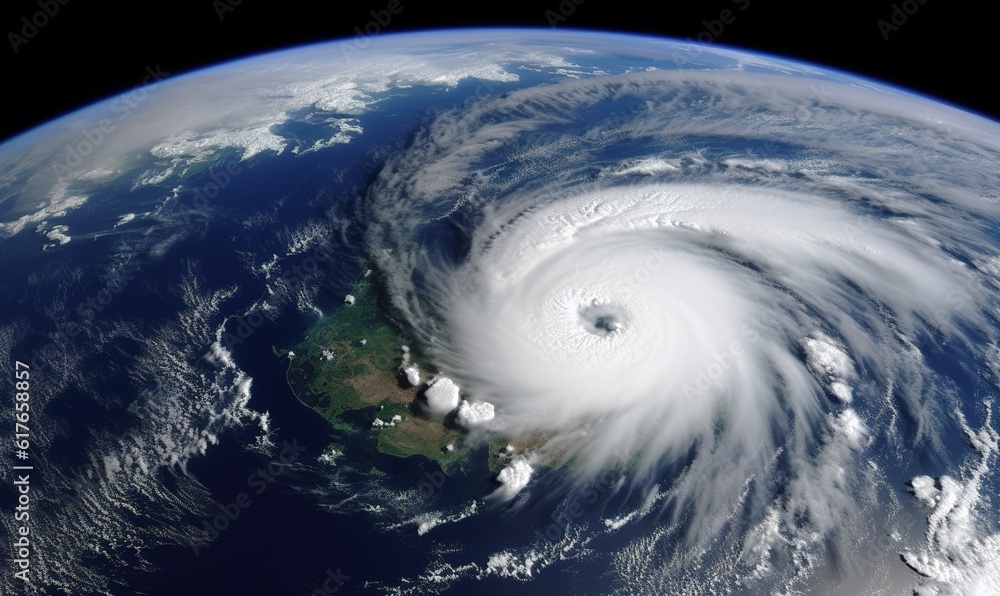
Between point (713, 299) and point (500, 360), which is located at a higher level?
point (713, 299)

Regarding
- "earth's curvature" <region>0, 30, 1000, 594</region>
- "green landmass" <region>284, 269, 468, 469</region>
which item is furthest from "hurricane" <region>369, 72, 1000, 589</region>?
"green landmass" <region>284, 269, 468, 469</region>

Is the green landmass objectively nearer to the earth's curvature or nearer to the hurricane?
the earth's curvature

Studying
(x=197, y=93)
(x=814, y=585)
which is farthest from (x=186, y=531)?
(x=197, y=93)

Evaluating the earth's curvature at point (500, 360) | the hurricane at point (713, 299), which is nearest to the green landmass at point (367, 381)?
the earth's curvature at point (500, 360)

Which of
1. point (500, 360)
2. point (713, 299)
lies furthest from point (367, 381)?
point (713, 299)

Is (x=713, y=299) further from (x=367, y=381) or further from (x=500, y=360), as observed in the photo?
(x=367, y=381)

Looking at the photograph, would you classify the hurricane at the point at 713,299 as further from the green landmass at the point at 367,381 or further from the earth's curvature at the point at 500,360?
the green landmass at the point at 367,381
